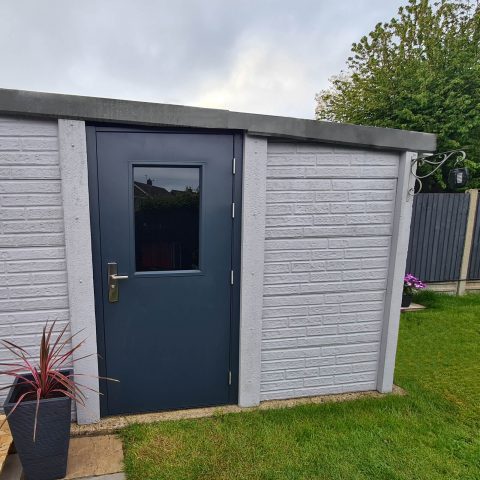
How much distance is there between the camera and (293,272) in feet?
8.94

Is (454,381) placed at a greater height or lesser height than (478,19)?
lesser

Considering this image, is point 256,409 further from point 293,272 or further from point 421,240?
point 421,240

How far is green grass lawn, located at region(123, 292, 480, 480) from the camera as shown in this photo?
6.81ft

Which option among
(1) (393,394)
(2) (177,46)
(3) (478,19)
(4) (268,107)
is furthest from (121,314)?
(3) (478,19)

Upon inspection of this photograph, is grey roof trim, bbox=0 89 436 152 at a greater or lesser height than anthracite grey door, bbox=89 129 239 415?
greater

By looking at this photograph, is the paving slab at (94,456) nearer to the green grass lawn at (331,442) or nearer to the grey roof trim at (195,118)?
the green grass lawn at (331,442)

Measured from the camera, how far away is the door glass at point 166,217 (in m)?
2.38

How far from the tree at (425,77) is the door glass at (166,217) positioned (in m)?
7.85

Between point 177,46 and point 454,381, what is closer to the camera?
point 454,381

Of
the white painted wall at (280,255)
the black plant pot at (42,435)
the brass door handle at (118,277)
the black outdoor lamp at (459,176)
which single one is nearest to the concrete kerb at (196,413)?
the white painted wall at (280,255)

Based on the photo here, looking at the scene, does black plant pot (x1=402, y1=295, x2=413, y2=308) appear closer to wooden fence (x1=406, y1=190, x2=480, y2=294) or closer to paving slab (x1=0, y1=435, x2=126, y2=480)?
wooden fence (x1=406, y1=190, x2=480, y2=294)

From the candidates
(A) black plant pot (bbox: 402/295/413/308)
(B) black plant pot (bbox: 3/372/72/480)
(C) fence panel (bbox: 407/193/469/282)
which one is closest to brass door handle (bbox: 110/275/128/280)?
(B) black plant pot (bbox: 3/372/72/480)

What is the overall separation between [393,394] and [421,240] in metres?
3.88

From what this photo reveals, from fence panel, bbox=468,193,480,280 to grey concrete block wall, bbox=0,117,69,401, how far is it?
22.6 feet
